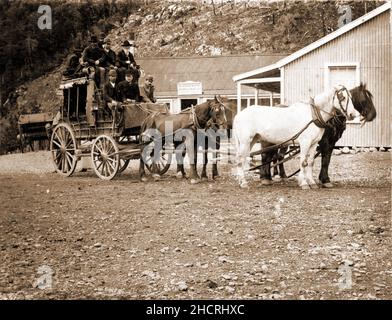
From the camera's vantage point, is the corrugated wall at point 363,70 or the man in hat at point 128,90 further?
the corrugated wall at point 363,70

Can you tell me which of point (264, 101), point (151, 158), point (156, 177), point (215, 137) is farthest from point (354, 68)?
point (156, 177)

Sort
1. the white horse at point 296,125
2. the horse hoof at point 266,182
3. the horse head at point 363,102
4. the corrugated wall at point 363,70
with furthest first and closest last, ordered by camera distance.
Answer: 1. the corrugated wall at point 363,70
2. the horse hoof at point 266,182
3. the white horse at point 296,125
4. the horse head at point 363,102

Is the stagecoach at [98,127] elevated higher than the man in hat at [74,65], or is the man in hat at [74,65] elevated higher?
the man in hat at [74,65]

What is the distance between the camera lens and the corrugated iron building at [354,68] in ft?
45.2

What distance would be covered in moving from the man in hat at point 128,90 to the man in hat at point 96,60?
49 cm

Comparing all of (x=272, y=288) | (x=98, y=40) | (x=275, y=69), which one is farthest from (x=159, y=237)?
(x=275, y=69)

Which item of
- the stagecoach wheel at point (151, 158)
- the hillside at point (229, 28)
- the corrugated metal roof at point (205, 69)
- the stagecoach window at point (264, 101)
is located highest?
the hillside at point (229, 28)

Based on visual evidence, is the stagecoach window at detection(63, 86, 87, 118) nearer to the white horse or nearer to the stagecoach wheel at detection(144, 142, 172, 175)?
the stagecoach wheel at detection(144, 142, 172, 175)

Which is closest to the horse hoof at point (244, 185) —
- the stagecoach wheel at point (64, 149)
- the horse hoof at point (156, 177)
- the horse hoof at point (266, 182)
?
the horse hoof at point (266, 182)

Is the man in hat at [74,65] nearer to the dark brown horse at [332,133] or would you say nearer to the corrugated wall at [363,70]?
the dark brown horse at [332,133]

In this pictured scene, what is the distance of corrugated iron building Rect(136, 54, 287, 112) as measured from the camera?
20.7m

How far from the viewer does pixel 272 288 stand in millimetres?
4406
